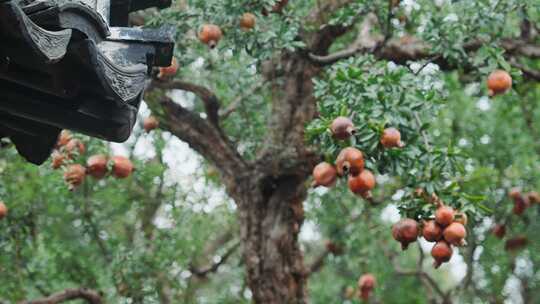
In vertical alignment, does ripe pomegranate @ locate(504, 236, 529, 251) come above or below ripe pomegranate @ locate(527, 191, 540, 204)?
below

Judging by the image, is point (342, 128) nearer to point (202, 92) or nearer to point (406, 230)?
point (406, 230)

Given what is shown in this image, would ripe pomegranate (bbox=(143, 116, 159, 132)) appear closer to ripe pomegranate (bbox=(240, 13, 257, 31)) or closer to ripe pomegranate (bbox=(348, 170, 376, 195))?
ripe pomegranate (bbox=(240, 13, 257, 31))

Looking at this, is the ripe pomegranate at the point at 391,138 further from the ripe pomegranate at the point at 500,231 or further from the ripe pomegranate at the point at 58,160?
the ripe pomegranate at the point at 500,231

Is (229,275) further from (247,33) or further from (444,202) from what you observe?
(444,202)

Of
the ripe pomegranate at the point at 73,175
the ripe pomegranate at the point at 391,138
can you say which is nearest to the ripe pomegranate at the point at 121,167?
the ripe pomegranate at the point at 73,175

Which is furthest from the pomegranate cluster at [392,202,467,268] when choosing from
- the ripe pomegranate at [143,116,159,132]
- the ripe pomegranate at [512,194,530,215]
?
the ripe pomegranate at [512,194,530,215]

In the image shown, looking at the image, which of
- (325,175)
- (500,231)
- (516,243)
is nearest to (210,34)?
(325,175)

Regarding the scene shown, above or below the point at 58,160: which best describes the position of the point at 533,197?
below

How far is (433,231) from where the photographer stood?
14.0 feet

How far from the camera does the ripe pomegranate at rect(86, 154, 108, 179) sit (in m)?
5.42

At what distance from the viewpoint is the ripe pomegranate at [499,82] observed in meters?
5.14

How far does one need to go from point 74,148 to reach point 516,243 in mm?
4035

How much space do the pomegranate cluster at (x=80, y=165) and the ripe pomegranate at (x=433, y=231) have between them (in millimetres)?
1991

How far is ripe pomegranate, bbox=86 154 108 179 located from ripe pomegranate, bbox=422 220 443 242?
6.80ft
